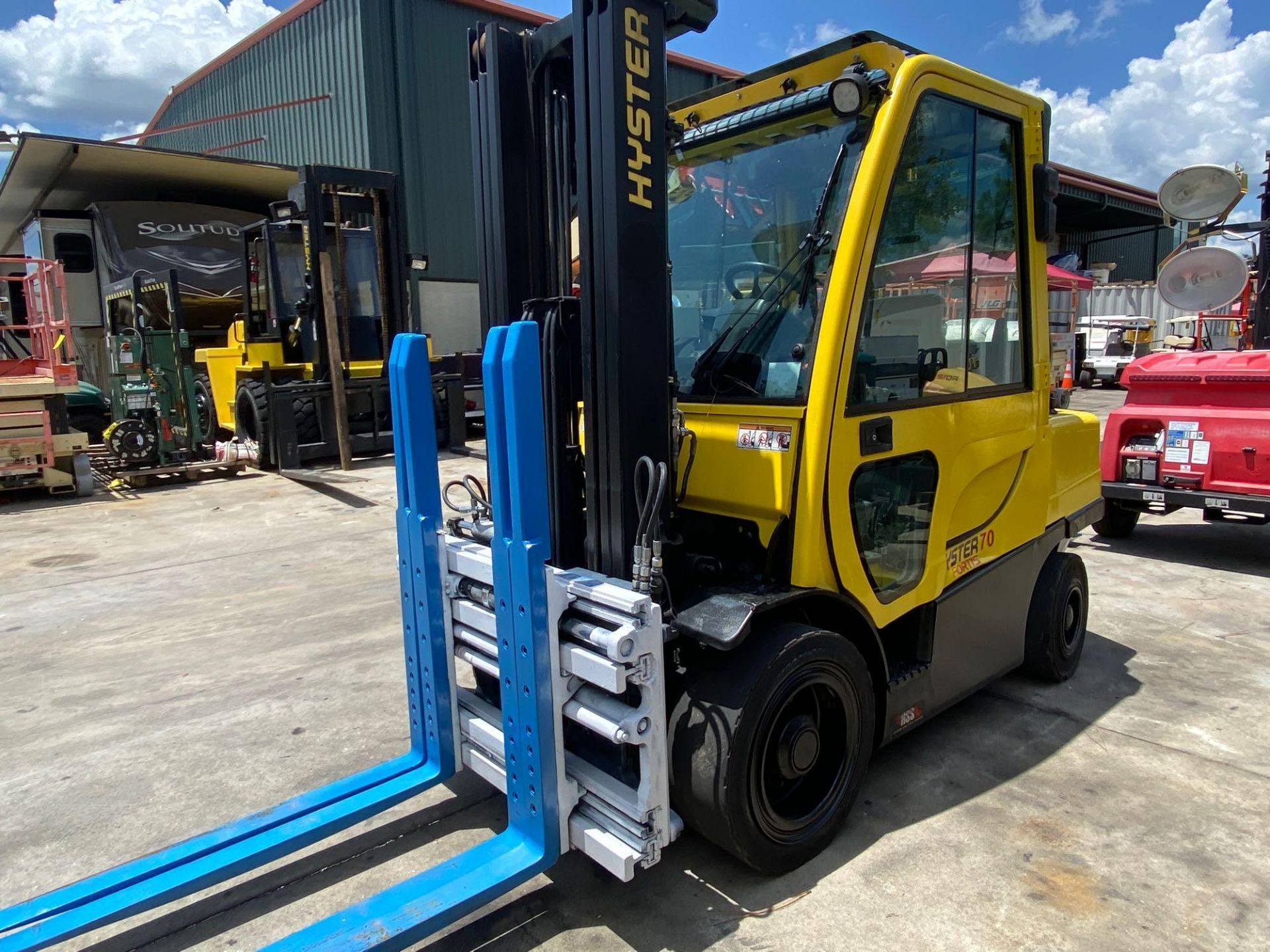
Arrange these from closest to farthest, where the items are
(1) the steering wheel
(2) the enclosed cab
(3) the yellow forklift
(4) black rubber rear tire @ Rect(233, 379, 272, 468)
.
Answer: (3) the yellow forklift → (1) the steering wheel → (4) black rubber rear tire @ Rect(233, 379, 272, 468) → (2) the enclosed cab

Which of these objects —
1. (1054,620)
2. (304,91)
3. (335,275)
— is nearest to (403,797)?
(1054,620)

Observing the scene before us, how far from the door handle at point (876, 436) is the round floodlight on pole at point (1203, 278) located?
6.24m

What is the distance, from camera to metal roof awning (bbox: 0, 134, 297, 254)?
49.1ft

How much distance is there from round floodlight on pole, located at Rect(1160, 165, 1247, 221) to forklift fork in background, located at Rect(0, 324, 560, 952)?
23.3 feet

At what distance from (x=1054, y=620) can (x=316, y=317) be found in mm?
10055

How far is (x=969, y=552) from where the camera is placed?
3387mm

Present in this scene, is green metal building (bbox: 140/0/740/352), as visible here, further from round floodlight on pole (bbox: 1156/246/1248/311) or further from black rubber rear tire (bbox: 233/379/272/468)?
round floodlight on pole (bbox: 1156/246/1248/311)

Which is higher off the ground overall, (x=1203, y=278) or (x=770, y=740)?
(x=1203, y=278)

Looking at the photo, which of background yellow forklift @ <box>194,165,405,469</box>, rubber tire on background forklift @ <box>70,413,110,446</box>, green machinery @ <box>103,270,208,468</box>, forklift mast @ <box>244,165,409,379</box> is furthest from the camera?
rubber tire on background forklift @ <box>70,413,110,446</box>

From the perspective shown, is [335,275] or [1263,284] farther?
[335,275]

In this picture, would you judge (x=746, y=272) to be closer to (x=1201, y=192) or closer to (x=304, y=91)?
(x=1201, y=192)

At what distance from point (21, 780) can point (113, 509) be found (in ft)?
21.5

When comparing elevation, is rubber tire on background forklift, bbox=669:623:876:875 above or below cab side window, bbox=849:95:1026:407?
below

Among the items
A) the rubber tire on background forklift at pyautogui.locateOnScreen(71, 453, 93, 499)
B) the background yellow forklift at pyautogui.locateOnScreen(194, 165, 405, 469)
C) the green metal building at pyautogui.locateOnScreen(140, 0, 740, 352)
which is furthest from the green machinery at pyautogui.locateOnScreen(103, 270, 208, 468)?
the green metal building at pyautogui.locateOnScreen(140, 0, 740, 352)
